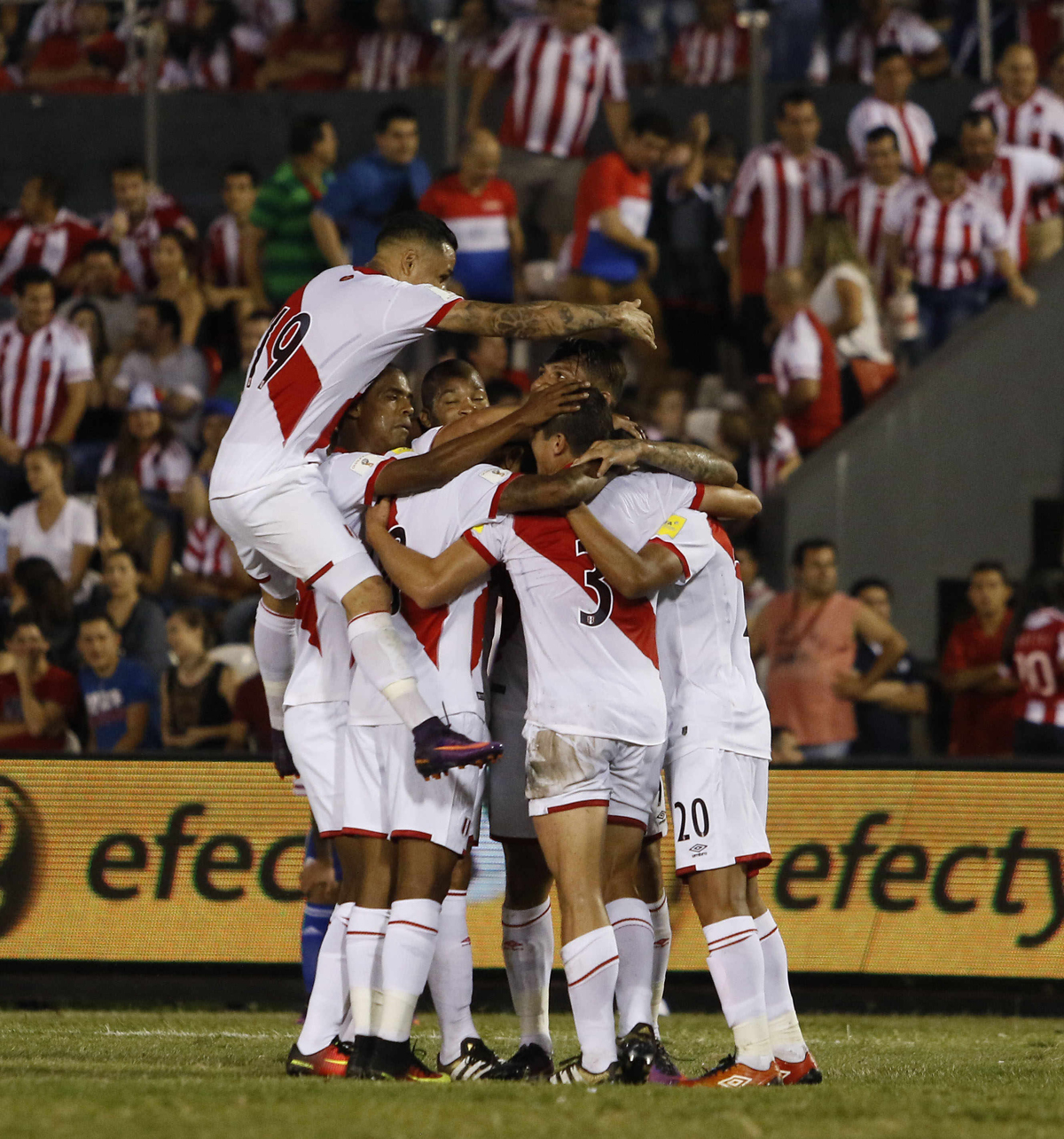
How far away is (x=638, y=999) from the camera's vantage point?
6.38 metres

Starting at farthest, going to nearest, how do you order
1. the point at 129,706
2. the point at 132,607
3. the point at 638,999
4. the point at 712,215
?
the point at 712,215 < the point at 132,607 < the point at 129,706 < the point at 638,999

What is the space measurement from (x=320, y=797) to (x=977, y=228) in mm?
8051

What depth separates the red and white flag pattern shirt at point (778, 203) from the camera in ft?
44.7

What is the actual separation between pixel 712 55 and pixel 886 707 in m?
6.92

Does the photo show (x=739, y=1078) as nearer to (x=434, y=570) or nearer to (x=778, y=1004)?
(x=778, y=1004)

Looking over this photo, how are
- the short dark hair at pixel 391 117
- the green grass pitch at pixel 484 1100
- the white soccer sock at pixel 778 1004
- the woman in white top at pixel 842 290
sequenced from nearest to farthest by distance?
the green grass pitch at pixel 484 1100
the white soccer sock at pixel 778 1004
the woman in white top at pixel 842 290
the short dark hair at pixel 391 117

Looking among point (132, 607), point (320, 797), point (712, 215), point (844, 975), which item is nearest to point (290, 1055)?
point (320, 797)

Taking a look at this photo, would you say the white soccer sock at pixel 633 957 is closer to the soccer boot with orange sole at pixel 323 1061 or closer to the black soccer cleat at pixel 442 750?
the black soccer cleat at pixel 442 750

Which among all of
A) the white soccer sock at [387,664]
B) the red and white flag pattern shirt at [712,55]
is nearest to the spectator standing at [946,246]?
the red and white flag pattern shirt at [712,55]

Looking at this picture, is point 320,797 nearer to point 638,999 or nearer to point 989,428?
point 638,999

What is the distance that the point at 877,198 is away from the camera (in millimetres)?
13453

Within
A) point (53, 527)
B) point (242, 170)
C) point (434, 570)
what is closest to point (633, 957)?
point (434, 570)

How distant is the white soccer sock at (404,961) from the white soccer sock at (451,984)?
0.41 metres

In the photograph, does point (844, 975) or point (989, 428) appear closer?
point (844, 975)
